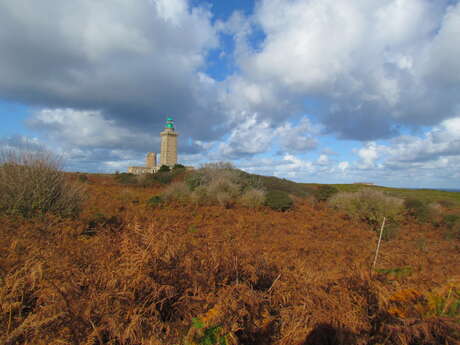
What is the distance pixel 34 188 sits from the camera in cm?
635

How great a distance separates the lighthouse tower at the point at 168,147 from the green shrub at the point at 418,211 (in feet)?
83.4

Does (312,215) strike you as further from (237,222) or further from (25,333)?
(25,333)

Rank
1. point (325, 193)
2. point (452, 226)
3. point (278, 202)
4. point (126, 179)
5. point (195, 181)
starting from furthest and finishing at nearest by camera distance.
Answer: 1. point (126, 179)
2. point (325, 193)
3. point (195, 181)
4. point (278, 202)
5. point (452, 226)

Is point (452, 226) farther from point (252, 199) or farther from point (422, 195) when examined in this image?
point (422, 195)

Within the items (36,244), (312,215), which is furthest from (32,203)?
(312,215)

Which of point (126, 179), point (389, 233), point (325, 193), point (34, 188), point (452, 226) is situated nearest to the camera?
point (34, 188)

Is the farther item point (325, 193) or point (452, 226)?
point (325, 193)

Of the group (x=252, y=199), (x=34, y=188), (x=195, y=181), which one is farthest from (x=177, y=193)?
(x=34, y=188)

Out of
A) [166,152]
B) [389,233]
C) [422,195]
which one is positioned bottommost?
[389,233]

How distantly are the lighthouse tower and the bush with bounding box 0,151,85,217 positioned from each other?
26.6 meters

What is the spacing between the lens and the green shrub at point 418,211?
14.5 metres

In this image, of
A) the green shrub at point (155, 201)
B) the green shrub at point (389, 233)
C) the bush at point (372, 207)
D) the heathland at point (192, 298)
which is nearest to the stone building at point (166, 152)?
the green shrub at point (155, 201)

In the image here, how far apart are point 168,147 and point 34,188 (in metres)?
27.7

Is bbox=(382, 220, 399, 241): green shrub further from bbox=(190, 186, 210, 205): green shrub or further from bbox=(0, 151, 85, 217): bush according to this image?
bbox=(0, 151, 85, 217): bush
